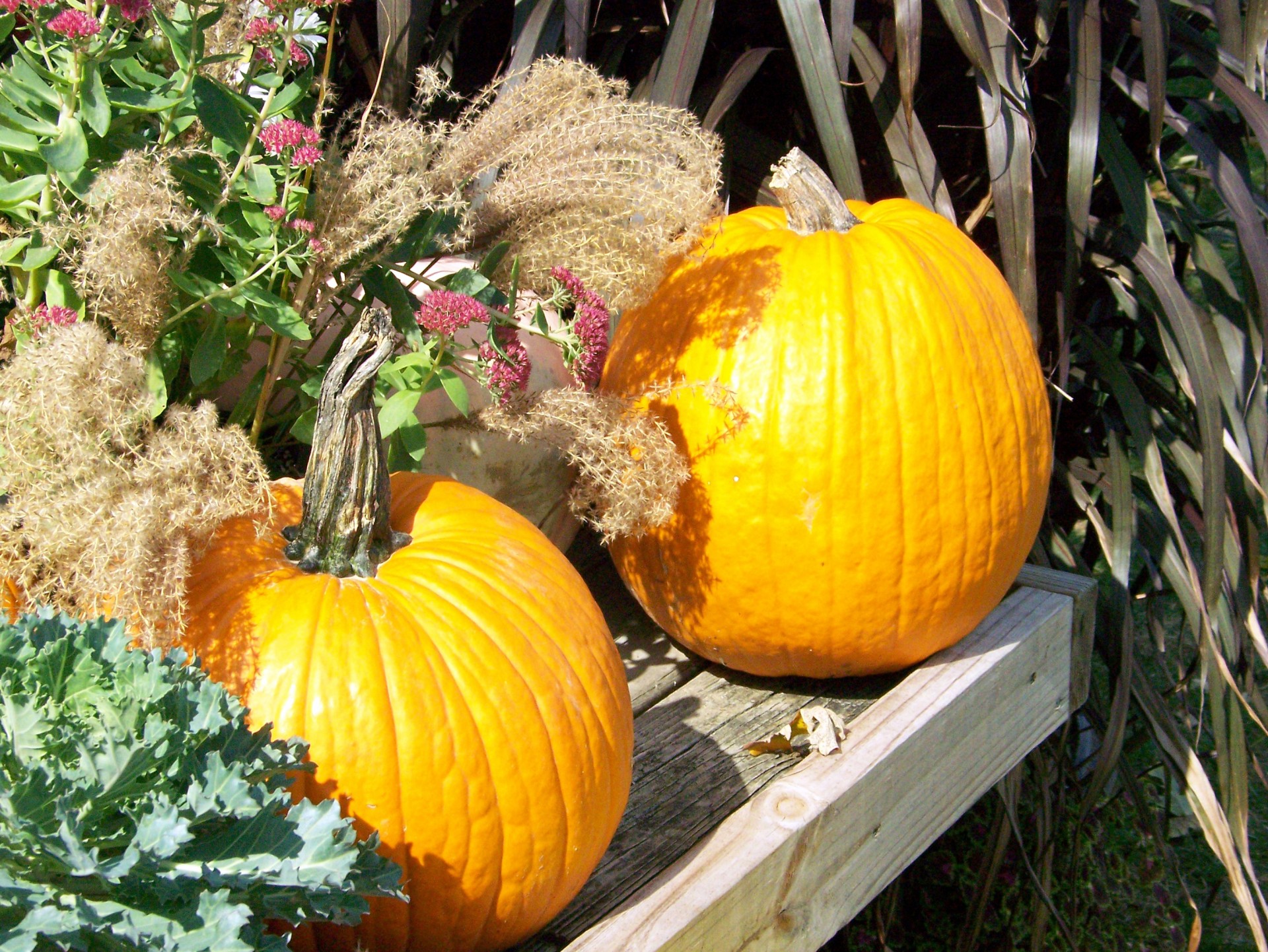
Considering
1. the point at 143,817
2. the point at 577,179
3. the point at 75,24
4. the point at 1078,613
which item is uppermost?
the point at 75,24

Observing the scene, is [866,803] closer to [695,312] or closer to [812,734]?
[812,734]

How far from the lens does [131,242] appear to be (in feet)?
3.09

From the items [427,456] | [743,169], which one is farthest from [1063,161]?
[427,456]

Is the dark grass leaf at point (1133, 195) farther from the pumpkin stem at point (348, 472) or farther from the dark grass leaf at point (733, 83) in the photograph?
the pumpkin stem at point (348, 472)

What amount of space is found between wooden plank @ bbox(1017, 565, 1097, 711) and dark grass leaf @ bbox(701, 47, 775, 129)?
851 millimetres

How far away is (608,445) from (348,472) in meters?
0.30

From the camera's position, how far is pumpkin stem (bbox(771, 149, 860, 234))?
1451 millimetres

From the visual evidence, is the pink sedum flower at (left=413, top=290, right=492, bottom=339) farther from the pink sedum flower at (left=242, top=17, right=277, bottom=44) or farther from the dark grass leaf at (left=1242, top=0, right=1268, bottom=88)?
the dark grass leaf at (left=1242, top=0, right=1268, bottom=88)

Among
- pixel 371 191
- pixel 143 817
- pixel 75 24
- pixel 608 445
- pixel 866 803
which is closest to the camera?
pixel 143 817

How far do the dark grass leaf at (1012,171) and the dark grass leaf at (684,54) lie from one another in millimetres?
405

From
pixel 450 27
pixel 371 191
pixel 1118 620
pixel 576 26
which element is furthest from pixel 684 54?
pixel 1118 620

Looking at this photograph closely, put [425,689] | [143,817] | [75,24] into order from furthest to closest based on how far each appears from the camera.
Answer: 1. [425,689]
2. [75,24]
3. [143,817]

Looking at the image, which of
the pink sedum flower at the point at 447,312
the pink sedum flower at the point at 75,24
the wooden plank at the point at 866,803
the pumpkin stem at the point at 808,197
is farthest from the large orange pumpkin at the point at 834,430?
the pink sedum flower at the point at 75,24

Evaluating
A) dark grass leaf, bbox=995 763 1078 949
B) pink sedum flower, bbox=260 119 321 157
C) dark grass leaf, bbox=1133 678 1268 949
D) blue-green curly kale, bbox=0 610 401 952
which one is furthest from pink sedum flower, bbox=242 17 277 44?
dark grass leaf, bbox=1133 678 1268 949
